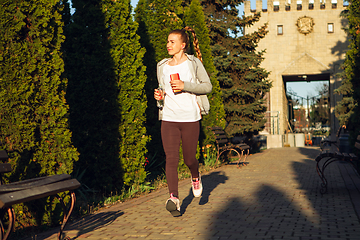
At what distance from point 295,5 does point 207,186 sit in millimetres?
27710

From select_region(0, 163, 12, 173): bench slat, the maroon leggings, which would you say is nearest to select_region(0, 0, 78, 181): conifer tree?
select_region(0, 163, 12, 173): bench slat

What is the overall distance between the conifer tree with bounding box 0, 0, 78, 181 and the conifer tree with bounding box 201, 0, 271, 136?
491 inches

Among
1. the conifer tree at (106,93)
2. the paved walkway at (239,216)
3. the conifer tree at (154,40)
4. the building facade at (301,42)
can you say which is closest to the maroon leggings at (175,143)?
the paved walkway at (239,216)

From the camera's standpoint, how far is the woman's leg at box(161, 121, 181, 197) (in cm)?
463

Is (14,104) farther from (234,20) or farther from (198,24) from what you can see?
(234,20)

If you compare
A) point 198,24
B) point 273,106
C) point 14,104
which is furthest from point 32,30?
point 273,106

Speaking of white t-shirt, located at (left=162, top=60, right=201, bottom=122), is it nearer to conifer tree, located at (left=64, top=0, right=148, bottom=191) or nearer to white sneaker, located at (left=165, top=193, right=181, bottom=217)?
white sneaker, located at (left=165, top=193, right=181, bottom=217)

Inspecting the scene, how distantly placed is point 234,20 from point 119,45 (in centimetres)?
1166

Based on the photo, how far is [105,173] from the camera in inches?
260

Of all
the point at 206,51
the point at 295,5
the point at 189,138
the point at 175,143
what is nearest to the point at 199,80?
the point at 189,138

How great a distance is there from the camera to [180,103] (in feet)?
15.5

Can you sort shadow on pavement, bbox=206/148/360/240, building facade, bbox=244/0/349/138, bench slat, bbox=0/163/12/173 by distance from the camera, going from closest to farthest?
bench slat, bbox=0/163/12/173, shadow on pavement, bbox=206/148/360/240, building facade, bbox=244/0/349/138

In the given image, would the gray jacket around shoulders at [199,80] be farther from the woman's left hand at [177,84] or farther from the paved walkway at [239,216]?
the paved walkway at [239,216]

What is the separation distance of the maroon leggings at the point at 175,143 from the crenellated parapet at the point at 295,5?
2854 centimetres
